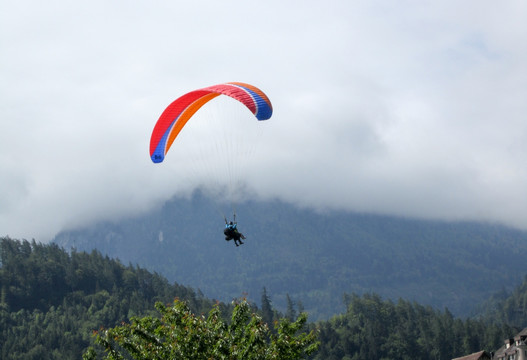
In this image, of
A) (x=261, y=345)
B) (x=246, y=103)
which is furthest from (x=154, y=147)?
(x=261, y=345)

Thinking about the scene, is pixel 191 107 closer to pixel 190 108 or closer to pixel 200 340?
pixel 190 108

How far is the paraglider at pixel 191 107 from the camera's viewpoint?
53906 mm

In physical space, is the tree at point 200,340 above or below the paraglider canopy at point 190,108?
below

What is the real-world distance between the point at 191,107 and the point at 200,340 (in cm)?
2291

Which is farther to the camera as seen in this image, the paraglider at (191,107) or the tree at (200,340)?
the paraglider at (191,107)

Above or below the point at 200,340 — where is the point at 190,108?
→ above

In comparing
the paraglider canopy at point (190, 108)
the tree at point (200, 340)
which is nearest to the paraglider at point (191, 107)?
the paraglider canopy at point (190, 108)

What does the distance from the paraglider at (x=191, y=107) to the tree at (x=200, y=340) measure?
46.9ft

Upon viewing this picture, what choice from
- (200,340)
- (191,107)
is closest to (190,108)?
(191,107)

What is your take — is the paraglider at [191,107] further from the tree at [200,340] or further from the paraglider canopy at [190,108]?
the tree at [200,340]

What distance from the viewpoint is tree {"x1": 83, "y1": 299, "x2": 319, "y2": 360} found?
38250 mm

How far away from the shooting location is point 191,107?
5794 cm

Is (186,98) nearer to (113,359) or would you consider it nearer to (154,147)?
(154,147)

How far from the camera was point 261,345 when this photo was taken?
38.2 meters
